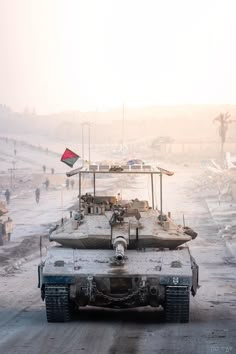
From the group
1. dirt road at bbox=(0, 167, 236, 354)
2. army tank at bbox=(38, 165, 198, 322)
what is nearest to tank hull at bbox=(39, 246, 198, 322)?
army tank at bbox=(38, 165, 198, 322)

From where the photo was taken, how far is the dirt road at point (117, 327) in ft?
48.0

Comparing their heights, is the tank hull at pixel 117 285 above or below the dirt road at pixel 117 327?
above

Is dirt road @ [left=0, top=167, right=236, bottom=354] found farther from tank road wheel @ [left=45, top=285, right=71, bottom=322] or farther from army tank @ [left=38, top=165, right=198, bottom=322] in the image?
army tank @ [left=38, top=165, right=198, bottom=322]

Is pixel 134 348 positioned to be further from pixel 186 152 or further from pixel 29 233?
pixel 186 152

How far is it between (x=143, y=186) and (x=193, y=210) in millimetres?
20214

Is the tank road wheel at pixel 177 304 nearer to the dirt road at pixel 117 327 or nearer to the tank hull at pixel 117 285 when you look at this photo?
the tank hull at pixel 117 285

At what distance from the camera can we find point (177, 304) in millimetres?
17078

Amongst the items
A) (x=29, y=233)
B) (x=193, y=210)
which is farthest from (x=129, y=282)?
(x=193, y=210)

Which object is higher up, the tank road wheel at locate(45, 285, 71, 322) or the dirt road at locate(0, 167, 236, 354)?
the tank road wheel at locate(45, 285, 71, 322)

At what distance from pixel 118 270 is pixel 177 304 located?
1.19 meters

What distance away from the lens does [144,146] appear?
521 feet

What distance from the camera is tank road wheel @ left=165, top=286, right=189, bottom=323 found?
55.7 ft

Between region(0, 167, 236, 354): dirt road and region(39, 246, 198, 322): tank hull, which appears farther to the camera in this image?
region(39, 246, 198, 322): tank hull

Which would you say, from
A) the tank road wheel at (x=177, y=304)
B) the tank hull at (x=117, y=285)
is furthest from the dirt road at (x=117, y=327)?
the tank hull at (x=117, y=285)
